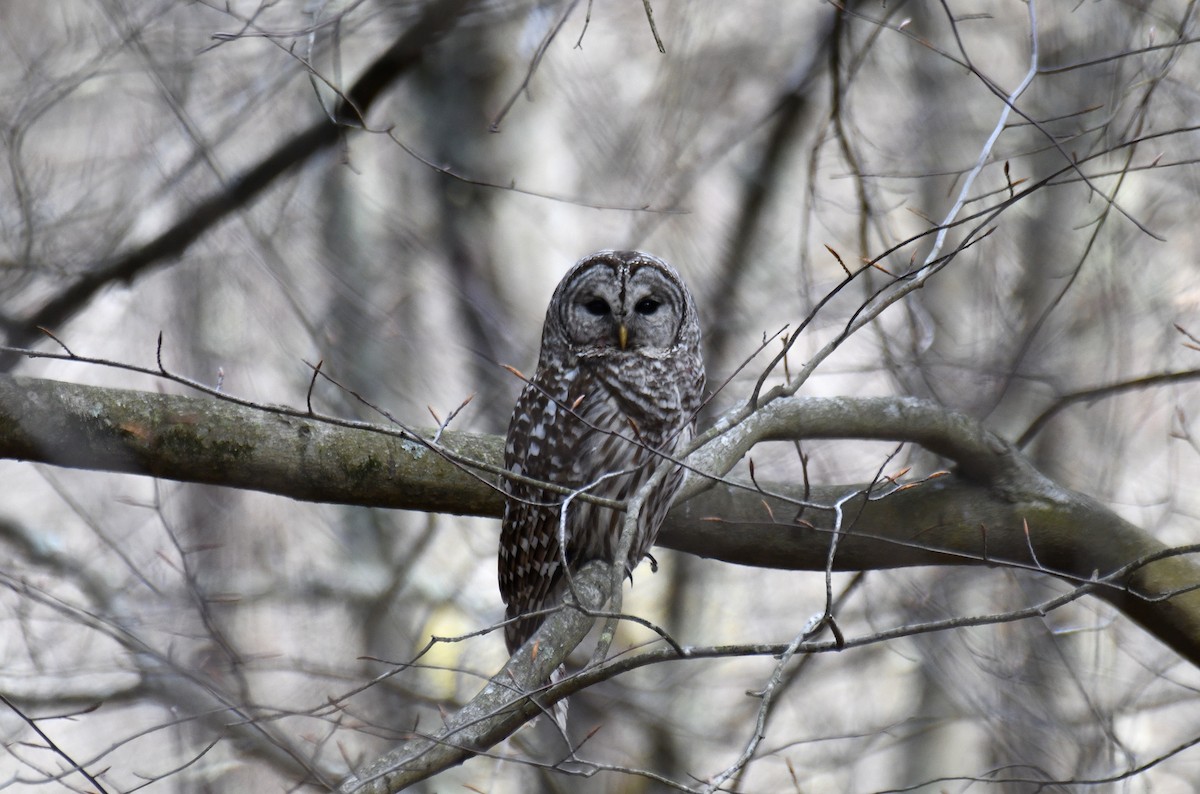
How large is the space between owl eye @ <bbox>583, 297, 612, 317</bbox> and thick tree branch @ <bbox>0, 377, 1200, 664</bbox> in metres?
0.65

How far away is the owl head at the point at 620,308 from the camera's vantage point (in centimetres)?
449

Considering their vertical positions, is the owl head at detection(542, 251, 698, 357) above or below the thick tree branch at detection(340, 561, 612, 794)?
above

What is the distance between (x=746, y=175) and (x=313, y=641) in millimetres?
4482

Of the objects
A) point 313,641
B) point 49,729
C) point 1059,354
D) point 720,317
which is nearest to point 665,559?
point 720,317

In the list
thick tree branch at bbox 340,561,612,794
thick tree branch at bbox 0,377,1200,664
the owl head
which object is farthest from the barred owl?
thick tree branch at bbox 340,561,612,794

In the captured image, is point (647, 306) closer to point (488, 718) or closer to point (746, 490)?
point (746, 490)

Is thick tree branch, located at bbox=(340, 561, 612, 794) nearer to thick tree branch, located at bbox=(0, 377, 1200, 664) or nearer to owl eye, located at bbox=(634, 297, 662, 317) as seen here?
thick tree branch, located at bbox=(0, 377, 1200, 664)

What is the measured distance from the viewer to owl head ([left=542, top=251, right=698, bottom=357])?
4492mm

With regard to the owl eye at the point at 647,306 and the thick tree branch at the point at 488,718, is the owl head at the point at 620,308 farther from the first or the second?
the thick tree branch at the point at 488,718

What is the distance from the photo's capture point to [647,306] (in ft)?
15.1

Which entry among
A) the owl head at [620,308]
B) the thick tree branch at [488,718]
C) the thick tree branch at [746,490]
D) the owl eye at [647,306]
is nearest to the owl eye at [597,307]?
the owl head at [620,308]

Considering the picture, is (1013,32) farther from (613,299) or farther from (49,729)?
(49,729)

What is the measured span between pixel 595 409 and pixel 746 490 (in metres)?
1.08

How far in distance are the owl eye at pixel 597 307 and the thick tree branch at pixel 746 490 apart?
2.13 feet
